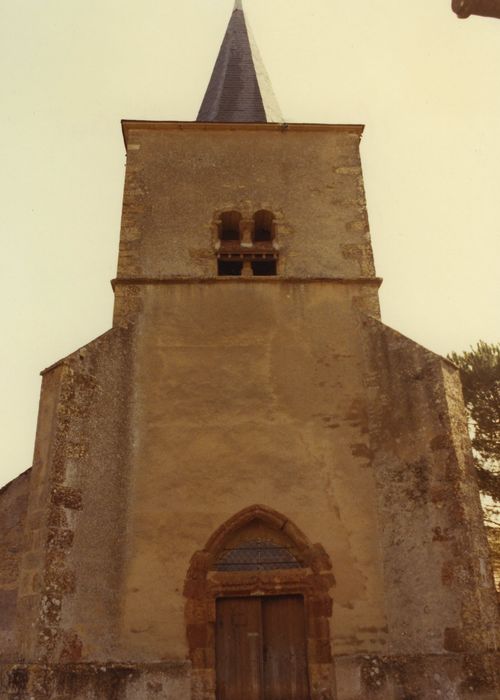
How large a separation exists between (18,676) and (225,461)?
10.6 ft

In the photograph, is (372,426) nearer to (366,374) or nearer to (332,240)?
(366,374)

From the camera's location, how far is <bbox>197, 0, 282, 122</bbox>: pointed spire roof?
1315 centimetres

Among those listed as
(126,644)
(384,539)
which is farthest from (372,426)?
(126,644)

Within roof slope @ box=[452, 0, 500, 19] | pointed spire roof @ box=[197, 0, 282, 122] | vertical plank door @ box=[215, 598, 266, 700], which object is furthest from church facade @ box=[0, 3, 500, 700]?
roof slope @ box=[452, 0, 500, 19]

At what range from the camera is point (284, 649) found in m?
7.68

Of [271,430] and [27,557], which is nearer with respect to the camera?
[27,557]

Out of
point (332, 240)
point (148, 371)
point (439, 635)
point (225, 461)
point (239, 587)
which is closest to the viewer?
point (439, 635)

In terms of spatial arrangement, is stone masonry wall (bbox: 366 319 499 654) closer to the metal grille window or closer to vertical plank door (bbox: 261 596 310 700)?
vertical plank door (bbox: 261 596 310 700)

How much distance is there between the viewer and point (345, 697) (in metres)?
7.16

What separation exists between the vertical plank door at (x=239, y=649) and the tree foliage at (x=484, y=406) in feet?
29.0

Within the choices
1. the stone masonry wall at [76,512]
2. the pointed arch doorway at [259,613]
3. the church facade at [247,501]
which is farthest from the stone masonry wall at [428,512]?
the stone masonry wall at [76,512]

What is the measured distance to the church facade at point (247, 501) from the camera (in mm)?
7082

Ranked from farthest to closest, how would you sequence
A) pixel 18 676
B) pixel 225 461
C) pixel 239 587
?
pixel 225 461, pixel 239 587, pixel 18 676

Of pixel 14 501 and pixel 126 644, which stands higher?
pixel 14 501
